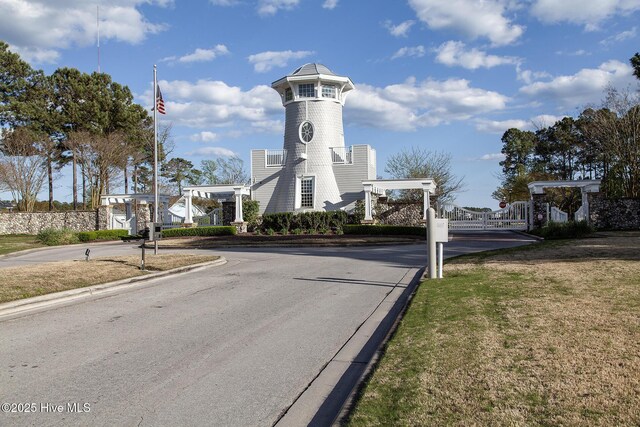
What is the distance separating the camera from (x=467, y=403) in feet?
13.4

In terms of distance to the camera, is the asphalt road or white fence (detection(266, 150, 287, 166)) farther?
white fence (detection(266, 150, 287, 166))

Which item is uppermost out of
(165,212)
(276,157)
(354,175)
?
(276,157)

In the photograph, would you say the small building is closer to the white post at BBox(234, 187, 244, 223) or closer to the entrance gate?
the white post at BBox(234, 187, 244, 223)

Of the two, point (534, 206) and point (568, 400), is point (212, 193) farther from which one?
point (568, 400)

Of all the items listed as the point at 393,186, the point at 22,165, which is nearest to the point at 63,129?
the point at 22,165

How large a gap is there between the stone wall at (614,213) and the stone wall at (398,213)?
10.5m

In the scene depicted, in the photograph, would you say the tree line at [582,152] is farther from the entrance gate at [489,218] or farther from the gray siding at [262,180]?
the gray siding at [262,180]

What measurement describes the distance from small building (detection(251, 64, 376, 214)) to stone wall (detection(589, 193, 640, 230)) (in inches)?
552

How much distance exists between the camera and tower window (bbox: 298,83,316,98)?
3547 cm

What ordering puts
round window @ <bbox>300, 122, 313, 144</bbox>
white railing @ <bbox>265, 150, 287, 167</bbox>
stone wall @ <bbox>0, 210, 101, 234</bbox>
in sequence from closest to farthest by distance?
1. round window @ <bbox>300, 122, 313, 144</bbox>
2. white railing @ <bbox>265, 150, 287, 167</bbox>
3. stone wall @ <bbox>0, 210, 101, 234</bbox>

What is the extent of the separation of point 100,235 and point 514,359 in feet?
100

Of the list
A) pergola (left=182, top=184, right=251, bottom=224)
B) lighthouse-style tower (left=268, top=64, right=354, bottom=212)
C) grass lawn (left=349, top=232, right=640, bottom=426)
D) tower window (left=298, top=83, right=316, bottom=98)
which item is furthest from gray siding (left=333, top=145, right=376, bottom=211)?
grass lawn (left=349, top=232, right=640, bottom=426)

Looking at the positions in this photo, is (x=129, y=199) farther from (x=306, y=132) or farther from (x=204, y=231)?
(x=306, y=132)

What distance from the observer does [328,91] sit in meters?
35.7
